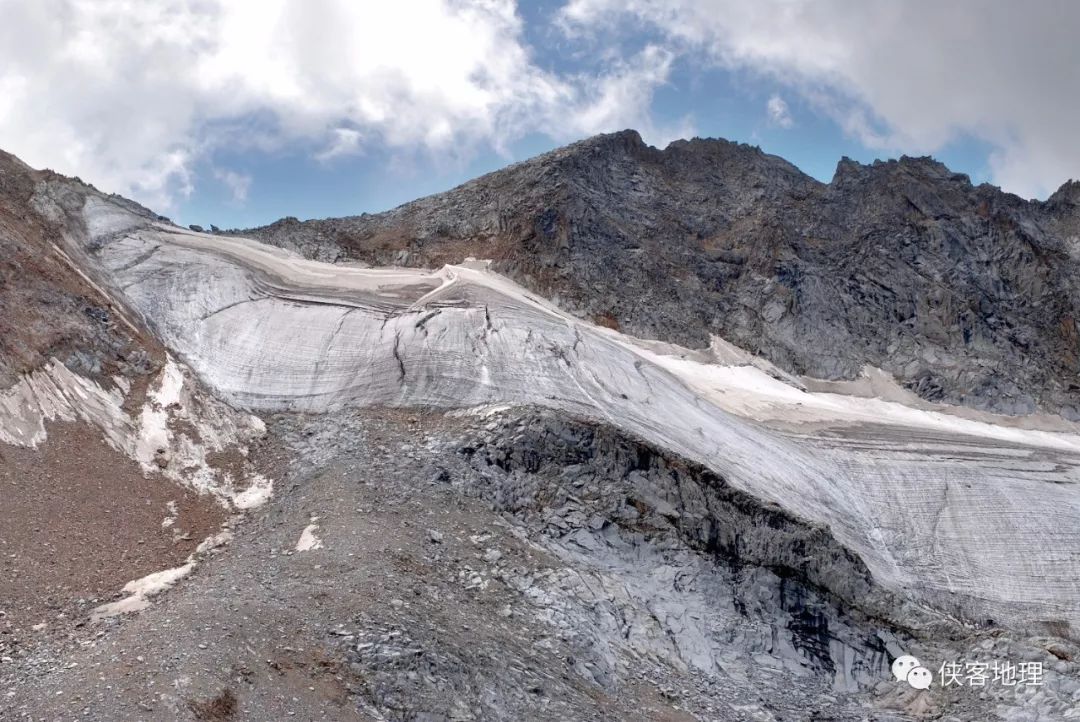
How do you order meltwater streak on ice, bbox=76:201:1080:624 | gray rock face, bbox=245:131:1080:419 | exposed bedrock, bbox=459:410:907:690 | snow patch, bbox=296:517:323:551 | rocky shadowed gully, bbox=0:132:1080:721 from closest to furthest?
rocky shadowed gully, bbox=0:132:1080:721 < snow patch, bbox=296:517:323:551 < exposed bedrock, bbox=459:410:907:690 < meltwater streak on ice, bbox=76:201:1080:624 < gray rock face, bbox=245:131:1080:419

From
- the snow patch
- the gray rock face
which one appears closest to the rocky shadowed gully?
the snow patch

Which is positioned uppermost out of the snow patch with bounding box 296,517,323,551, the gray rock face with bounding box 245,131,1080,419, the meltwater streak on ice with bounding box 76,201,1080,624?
the gray rock face with bounding box 245,131,1080,419

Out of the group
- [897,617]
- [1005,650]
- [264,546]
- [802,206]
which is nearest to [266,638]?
[264,546]

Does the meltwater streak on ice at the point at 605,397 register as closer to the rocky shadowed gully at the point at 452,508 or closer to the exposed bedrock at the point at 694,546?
the rocky shadowed gully at the point at 452,508

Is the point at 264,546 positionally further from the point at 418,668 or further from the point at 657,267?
the point at 657,267

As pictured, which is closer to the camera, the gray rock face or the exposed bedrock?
the exposed bedrock

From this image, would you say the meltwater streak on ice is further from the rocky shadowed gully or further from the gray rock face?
the gray rock face

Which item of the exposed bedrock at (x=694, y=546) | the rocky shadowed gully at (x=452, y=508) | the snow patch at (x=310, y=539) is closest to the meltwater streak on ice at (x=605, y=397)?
the rocky shadowed gully at (x=452, y=508)

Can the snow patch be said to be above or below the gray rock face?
below

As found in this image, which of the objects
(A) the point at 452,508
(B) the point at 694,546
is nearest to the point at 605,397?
(B) the point at 694,546
